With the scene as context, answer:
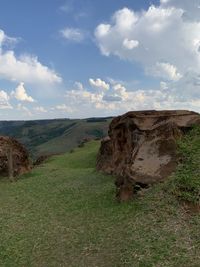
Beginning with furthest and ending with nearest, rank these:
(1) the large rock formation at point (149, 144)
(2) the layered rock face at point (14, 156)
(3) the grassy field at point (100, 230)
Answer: (2) the layered rock face at point (14, 156), (1) the large rock formation at point (149, 144), (3) the grassy field at point (100, 230)

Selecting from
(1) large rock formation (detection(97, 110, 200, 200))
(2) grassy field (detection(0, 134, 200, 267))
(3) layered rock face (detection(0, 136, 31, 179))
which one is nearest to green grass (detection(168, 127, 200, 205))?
(2) grassy field (detection(0, 134, 200, 267))

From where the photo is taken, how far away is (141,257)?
14.0 meters

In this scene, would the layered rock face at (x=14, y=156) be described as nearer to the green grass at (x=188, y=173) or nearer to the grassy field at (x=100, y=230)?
the grassy field at (x=100, y=230)

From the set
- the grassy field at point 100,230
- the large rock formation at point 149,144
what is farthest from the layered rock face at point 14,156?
the grassy field at point 100,230

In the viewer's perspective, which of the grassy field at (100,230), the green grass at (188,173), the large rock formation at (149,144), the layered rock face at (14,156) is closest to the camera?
the grassy field at (100,230)

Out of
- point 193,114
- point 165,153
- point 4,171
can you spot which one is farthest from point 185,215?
point 4,171

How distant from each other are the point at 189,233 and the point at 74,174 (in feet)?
63.4

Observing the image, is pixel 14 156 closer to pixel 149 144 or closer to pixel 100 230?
pixel 149 144

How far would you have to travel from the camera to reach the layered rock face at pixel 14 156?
116 ft

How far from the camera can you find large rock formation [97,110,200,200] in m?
20.8

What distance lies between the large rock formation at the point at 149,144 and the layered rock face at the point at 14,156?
416 inches

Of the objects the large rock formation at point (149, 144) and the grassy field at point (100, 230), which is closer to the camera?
the grassy field at point (100, 230)

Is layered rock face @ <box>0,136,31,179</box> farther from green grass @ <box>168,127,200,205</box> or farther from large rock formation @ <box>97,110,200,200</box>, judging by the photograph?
green grass @ <box>168,127,200,205</box>

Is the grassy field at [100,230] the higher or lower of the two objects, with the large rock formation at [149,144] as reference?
lower
